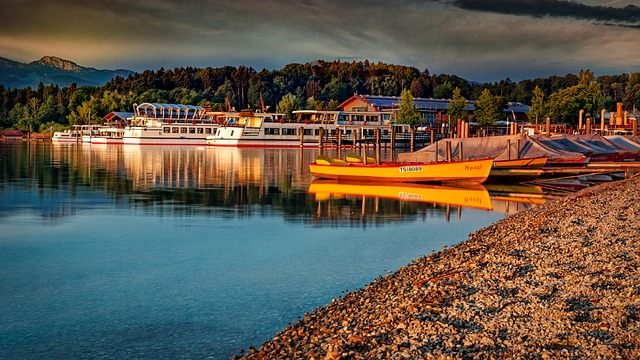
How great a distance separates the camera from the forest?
156 meters

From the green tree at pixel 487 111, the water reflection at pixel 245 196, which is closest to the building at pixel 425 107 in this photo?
the green tree at pixel 487 111

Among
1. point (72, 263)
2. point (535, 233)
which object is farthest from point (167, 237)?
point (535, 233)

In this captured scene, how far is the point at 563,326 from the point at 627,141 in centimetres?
5346

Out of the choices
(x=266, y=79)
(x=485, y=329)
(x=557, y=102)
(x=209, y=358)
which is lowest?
(x=209, y=358)

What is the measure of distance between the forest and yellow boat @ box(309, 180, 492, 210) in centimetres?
10826

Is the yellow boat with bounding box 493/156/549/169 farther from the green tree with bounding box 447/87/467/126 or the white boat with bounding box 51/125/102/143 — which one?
the white boat with bounding box 51/125/102/143

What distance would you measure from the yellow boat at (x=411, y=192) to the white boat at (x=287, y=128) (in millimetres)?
65514

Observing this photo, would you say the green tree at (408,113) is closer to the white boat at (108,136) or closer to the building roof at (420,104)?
the building roof at (420,104)

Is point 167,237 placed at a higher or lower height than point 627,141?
lower

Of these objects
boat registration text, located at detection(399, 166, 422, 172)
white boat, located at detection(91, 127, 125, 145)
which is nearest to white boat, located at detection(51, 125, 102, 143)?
white boat, located at detection(91, 127, 125, 145)

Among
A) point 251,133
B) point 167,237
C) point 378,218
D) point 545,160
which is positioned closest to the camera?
point 167,237

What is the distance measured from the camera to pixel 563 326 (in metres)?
8.48

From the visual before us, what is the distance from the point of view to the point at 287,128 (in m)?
109

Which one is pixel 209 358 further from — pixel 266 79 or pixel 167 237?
pixel 266 79
